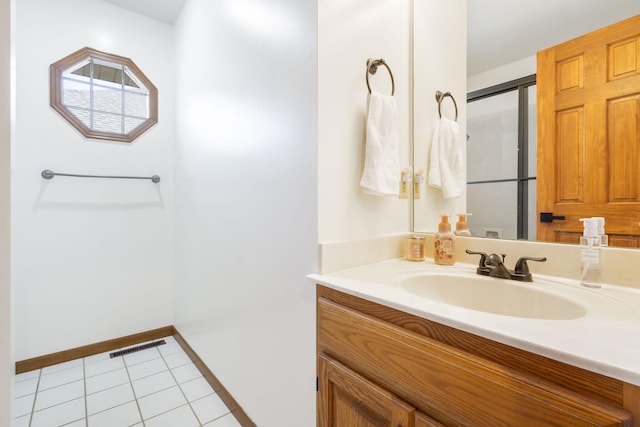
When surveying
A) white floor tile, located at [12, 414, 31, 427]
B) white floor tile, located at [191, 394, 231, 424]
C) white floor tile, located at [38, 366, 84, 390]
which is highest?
white floor tile, located at [38, 366, 84, 390]

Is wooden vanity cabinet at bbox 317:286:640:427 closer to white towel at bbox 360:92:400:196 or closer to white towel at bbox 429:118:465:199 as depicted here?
white towel at bbox 360:92:400:196

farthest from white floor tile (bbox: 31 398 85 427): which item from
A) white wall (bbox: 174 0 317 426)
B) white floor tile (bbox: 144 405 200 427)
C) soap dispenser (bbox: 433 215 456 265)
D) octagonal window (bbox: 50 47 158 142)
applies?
soap dispenser (bbox: 433 215 456 265)

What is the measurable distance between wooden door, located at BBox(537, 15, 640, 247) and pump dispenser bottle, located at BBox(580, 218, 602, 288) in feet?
0.26

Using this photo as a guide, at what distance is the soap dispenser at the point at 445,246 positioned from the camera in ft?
3.53

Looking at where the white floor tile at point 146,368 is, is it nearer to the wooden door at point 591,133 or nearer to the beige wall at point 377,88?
the beige wall at point 377,88

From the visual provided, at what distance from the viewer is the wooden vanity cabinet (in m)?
0.43

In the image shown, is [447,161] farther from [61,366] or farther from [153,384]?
[61,366]

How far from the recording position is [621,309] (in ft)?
2.01

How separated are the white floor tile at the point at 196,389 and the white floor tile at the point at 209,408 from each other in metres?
0.04

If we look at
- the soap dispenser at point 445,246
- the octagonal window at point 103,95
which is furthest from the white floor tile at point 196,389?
the octagonal window at point 103,95

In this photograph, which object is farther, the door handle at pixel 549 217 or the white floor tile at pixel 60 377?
the white floor tile at pixel 60 377

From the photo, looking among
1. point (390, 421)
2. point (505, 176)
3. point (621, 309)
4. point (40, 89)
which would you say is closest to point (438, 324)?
point (390, 421)

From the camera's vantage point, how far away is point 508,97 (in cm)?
102

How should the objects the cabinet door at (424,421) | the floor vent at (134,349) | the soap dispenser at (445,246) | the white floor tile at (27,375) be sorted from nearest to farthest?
the cabinet door at (424,421), the soap dispenser at (445,246), the white floor tile at (27,375), the floor vent at (134,349)
